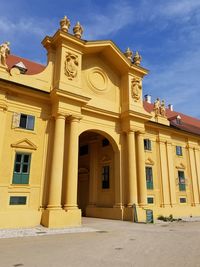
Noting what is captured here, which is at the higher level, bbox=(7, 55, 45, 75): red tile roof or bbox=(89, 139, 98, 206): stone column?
bbox=(7, 55, 45, 75): red tile roof

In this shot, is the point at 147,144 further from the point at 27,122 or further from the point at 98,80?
the point at 27,122

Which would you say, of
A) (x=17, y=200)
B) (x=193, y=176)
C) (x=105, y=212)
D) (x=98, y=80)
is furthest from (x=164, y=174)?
(x=17, y=200)

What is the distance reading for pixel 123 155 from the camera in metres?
21.7

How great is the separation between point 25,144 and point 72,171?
3.66 meters

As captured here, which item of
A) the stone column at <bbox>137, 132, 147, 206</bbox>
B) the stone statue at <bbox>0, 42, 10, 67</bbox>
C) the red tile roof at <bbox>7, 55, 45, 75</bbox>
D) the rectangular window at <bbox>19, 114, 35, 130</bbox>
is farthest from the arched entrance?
the stone statue at <bbox>0, 42, 10, 67</bbox>

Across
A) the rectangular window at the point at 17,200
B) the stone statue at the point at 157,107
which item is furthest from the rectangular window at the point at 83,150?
the rectangular window at the point at 17,200

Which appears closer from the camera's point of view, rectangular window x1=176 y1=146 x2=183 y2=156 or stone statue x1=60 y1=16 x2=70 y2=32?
stone statue x1=60 y1=16 x2=70 y2=32

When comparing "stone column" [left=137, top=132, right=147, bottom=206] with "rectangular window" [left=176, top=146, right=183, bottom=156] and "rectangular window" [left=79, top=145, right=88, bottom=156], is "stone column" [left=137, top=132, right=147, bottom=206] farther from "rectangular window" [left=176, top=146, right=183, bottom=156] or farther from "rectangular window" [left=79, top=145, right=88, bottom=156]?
"rectangular window" [left=176, top=146, right=183, bottom=156]

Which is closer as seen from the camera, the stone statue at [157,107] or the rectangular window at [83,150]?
the stone statue at [157,107]

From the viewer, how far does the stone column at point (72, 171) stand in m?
16.5

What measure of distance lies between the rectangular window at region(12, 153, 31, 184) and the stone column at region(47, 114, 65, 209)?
5.51 feet

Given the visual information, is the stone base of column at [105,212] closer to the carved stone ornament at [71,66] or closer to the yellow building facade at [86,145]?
the yellow building facade at [86,145]

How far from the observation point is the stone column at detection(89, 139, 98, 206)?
23578 millimetres

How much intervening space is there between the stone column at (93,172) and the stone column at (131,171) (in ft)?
15.0
